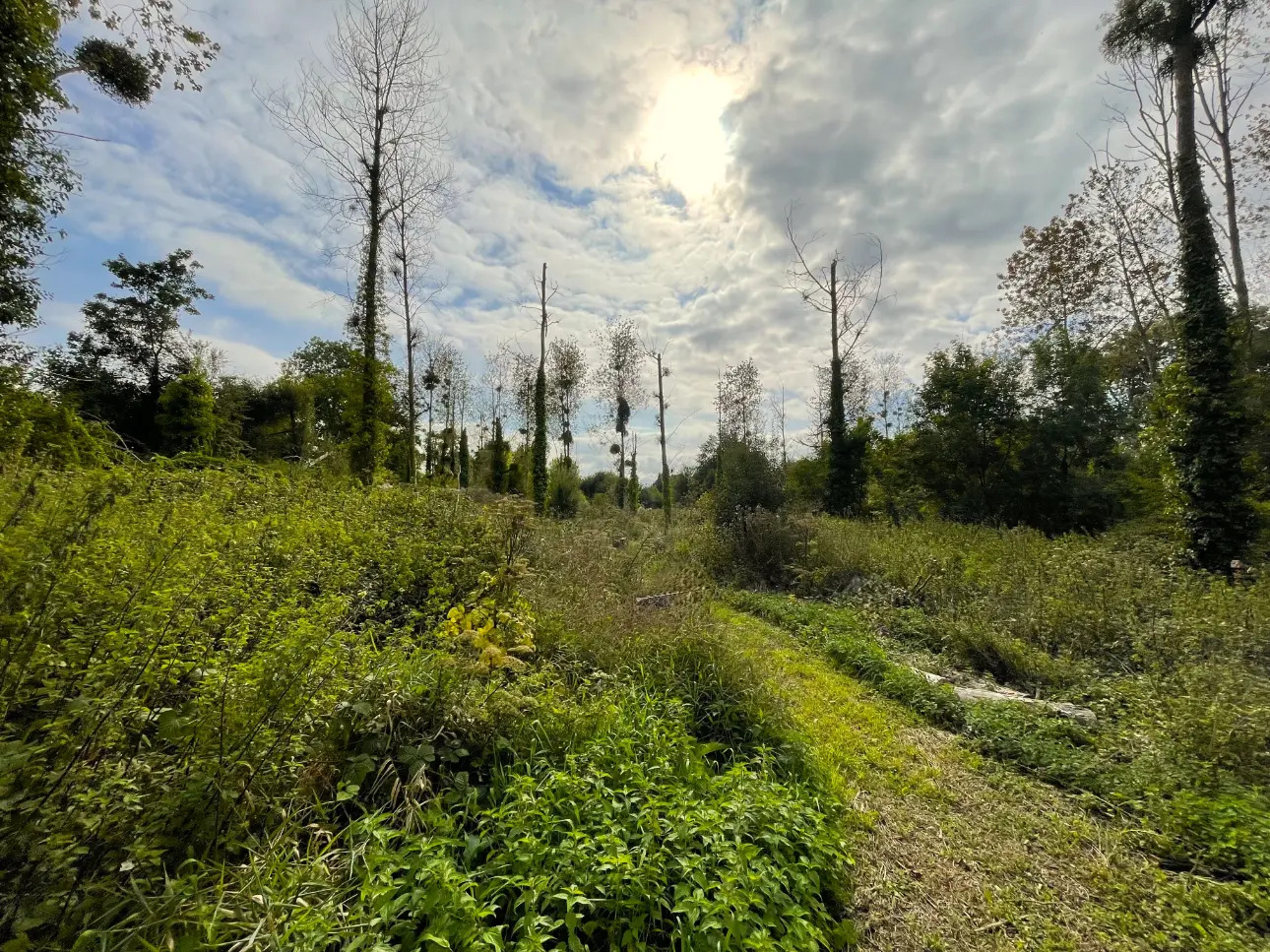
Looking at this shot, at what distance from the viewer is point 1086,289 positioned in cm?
1584

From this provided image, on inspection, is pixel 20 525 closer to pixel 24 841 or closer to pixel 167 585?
pixel 167 585

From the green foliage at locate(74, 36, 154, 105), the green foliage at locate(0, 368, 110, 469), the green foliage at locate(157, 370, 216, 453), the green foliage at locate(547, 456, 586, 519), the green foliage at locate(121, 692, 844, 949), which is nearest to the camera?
the green foliage at locate(121, 692, 844, 949)

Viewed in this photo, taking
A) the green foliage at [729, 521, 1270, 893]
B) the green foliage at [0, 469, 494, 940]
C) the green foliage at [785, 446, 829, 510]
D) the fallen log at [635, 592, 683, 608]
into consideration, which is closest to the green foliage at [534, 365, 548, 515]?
the green foliage at [785, 446, 829, 510]

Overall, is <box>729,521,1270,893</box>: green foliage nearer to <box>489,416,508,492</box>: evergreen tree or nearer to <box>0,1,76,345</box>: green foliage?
<box>0,1,76,345</box>: green foliage

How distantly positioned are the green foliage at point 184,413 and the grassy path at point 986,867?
19543 mm

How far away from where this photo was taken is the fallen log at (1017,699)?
412 cm

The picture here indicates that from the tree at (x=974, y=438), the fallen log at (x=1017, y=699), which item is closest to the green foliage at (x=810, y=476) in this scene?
the tree at (x=974, y=438)

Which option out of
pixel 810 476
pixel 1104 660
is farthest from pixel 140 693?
pixel 810 476

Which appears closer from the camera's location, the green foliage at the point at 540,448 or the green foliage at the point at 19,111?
the green foliage at the point at 19,111

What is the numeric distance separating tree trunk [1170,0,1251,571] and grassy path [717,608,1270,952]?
277 inches

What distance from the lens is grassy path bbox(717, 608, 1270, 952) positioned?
223 cm

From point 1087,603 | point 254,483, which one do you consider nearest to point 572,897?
point 254,483

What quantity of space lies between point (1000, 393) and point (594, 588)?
1615 cm

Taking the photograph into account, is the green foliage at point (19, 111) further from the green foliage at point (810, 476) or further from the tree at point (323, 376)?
the green foliage at point (810, 476)
